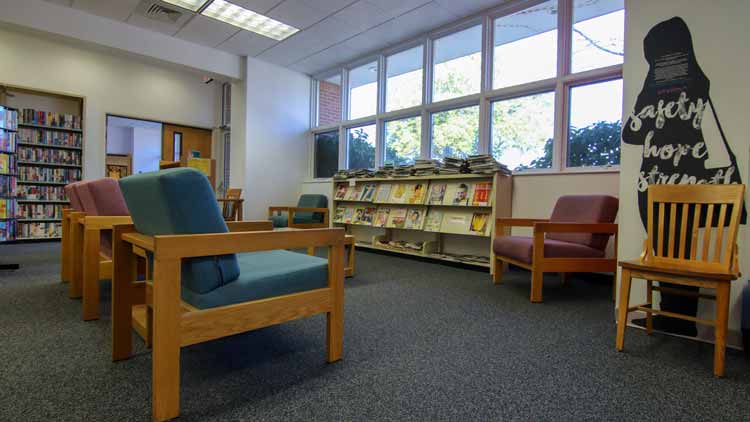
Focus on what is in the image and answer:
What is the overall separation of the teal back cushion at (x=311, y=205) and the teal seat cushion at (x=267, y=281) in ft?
13.3

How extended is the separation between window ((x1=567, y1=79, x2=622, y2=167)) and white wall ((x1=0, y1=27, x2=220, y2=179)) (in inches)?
244

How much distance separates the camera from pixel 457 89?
500 cm

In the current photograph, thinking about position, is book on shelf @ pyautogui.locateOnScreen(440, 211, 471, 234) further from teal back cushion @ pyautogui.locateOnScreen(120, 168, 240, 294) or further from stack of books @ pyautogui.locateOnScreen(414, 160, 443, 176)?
teal back cushion @ pyautogui.locateOnScreen(120, 168, 240, 294)

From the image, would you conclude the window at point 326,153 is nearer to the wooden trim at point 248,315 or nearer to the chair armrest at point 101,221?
the chair armrest at point 101,221

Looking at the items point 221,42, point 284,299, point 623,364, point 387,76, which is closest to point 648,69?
point 623,364

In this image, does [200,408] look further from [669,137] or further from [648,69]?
[648,69]

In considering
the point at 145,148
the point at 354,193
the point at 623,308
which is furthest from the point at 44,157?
the point at 623,308

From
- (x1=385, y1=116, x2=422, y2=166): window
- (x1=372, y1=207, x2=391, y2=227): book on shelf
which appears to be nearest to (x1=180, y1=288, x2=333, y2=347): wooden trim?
(x1=372, y1=207, x2=391, y2=227): book on shelf

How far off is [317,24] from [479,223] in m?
3.50

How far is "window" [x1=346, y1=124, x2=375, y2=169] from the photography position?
6.16 meters

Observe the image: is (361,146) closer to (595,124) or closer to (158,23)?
(158,23)

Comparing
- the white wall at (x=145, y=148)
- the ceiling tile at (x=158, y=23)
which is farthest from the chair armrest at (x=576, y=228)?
the white wall at (x=145, y=148)

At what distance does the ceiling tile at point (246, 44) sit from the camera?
5555mm

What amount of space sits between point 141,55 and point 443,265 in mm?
5306
